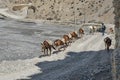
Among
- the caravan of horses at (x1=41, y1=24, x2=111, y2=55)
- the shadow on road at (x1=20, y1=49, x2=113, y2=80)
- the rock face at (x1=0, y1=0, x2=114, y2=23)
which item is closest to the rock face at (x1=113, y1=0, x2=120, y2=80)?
the shadow on road at (x1=20, y1=49, x2=113, y2=80)

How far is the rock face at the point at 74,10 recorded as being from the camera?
99.6 m

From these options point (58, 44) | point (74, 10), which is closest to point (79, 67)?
point (58, 44)

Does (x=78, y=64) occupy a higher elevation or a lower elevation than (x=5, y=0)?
lower

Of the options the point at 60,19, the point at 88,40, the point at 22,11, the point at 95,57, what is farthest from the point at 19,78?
the point at 22,11

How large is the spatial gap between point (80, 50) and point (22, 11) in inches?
3135

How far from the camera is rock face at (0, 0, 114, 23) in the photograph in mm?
99625

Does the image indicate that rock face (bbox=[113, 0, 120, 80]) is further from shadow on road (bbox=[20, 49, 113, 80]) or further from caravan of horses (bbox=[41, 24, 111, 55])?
caravan of horses (bbox=[41, 24, 111, 55])

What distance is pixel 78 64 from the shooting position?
3491cm

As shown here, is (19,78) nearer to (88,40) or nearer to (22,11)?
(88,40)

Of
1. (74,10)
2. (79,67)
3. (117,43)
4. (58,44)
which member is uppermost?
(74,10)

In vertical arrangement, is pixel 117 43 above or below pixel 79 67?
above

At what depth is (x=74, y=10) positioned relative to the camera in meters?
112

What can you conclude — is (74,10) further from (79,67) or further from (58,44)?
(79,67)

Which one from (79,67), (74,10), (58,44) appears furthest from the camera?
(74,10)
